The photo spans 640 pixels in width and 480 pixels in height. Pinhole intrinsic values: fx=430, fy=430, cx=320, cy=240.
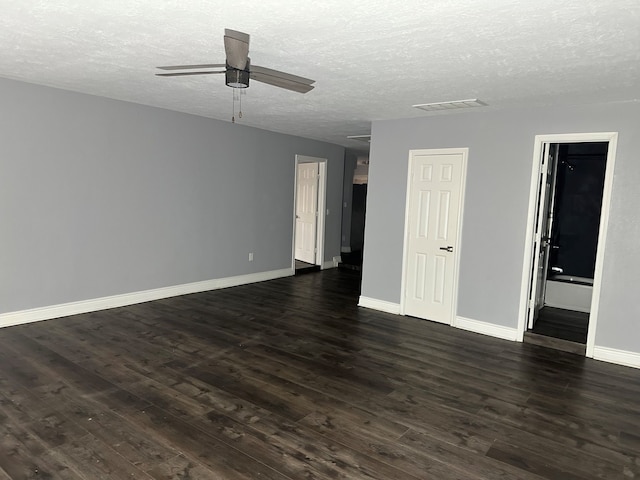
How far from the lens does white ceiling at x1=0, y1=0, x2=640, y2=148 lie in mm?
2328

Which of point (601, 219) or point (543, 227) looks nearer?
point (601, 219)

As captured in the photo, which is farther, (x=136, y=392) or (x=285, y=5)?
(x=136, y=392)

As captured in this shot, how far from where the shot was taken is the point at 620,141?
13.2 feet

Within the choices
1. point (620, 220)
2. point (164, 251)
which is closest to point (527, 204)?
point (620, 220)

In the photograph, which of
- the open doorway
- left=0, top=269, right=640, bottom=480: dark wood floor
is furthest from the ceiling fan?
the open doorway

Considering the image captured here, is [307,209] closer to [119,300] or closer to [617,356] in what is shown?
[119,300]

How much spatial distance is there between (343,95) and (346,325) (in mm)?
2534

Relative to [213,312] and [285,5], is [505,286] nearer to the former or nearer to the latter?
[213,312]

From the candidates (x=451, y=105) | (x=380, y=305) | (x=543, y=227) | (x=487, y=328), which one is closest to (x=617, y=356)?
(x=487, y=328)

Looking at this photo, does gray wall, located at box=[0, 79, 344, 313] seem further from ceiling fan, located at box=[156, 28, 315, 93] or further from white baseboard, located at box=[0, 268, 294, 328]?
ceiling fan, located at box=[156, 28, 315, 93]

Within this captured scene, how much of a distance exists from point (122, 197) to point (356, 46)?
363 centimetres

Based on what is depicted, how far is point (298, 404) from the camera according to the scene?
305 cm

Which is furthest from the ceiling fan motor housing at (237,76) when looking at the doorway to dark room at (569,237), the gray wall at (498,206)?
the doorway to dark room at (569,237)

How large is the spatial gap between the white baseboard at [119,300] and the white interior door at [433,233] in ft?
8.98
